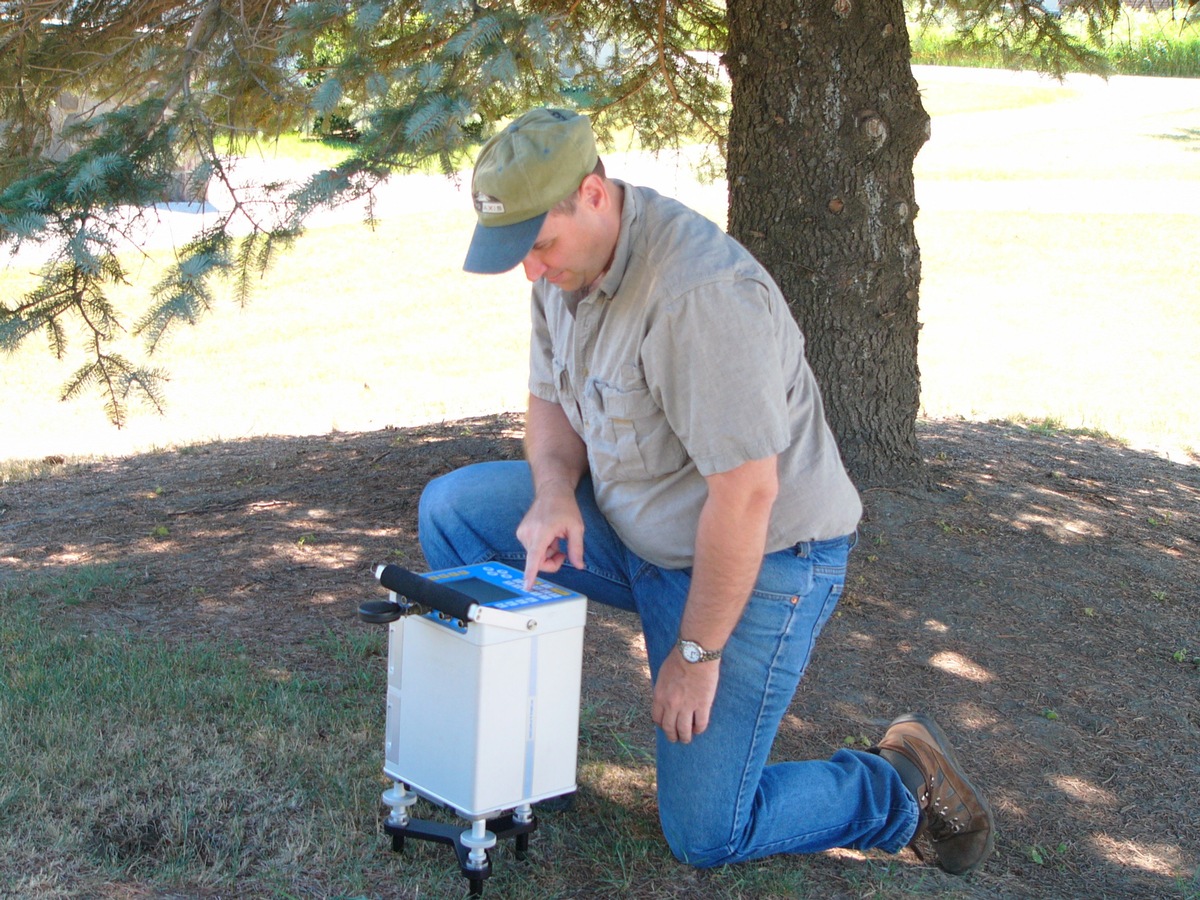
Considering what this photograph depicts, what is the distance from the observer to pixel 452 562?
10.2ft

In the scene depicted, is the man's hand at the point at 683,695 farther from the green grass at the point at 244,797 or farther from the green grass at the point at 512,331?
the green grass at the point at 512,331

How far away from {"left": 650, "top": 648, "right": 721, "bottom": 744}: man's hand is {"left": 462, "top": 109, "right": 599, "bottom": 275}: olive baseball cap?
924 mm

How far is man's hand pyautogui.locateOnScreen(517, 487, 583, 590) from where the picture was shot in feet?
9.18

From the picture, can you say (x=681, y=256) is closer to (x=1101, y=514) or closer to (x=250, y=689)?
(x=250, y=689)

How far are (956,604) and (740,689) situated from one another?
6.50 ft

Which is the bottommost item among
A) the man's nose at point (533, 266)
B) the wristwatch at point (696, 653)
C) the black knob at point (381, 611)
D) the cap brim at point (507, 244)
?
the wristwatch at point (696, 653)

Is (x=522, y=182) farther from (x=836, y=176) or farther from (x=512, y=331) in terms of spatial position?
(x=512, y=331)

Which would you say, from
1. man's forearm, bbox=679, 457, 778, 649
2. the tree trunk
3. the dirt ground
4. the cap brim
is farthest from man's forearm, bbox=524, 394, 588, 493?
the tree trunk

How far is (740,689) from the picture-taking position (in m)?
2.70

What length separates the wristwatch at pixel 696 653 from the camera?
2557 mm

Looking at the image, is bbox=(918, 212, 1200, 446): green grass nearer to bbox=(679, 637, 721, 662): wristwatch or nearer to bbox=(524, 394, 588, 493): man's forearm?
bbox=(524, 394, 588, 493): man's forearm

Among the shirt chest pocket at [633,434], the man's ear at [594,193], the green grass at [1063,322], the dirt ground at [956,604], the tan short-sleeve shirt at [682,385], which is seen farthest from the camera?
the green grass at [1063,322]

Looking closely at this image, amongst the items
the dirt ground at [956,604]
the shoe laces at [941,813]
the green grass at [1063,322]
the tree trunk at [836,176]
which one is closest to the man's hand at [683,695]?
the dirt ground at [956,604]

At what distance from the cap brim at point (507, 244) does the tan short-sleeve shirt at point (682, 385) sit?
0.20 m
